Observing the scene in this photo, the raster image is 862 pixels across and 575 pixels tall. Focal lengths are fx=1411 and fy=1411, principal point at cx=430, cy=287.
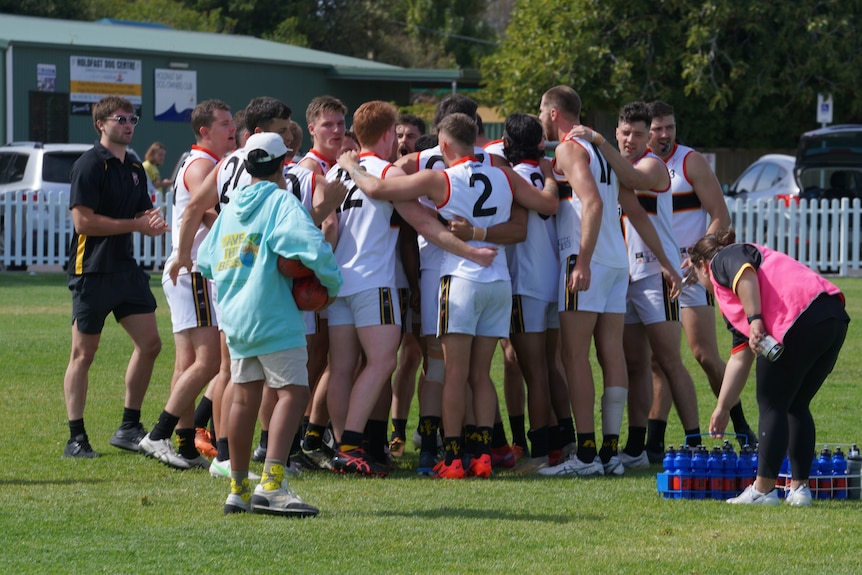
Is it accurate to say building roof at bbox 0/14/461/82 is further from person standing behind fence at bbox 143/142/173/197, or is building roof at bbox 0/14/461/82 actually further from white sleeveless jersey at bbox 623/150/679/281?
white sleeveless jersey at bbox 623/150/679/281

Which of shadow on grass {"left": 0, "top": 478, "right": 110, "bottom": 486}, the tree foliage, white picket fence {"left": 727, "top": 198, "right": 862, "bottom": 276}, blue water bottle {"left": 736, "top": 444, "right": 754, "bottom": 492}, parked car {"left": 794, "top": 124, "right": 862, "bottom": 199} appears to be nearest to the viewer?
blue water bottle {"left": 736, "top": 444, "right": 754, "bottom": 492}

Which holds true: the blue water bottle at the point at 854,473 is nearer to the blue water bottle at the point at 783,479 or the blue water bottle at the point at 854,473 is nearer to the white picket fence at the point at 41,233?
the blue water bottle at the point at 783,479

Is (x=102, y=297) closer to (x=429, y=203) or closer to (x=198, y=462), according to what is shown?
(x=198, y=462)

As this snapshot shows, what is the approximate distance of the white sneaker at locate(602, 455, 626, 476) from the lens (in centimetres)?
831

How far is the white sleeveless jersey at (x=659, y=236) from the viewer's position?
28.9 ft

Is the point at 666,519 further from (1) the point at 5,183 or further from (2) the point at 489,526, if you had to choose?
(1) the point at 5,183

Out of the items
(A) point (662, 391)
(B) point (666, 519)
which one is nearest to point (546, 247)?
(A) point (662, 391)

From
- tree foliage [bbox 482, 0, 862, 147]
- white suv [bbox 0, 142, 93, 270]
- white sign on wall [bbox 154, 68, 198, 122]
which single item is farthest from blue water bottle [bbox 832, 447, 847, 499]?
white sign on wall [bbox 154, 68, 198, 122]

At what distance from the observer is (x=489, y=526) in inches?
263

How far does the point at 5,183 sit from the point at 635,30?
15.8 metres

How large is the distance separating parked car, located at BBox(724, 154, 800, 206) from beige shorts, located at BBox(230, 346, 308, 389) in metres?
21.9

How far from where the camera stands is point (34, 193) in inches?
960

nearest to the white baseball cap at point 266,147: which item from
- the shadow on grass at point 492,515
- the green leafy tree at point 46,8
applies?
the shadow on grass at point 492,515

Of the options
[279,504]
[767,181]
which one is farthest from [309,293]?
[767,181]
